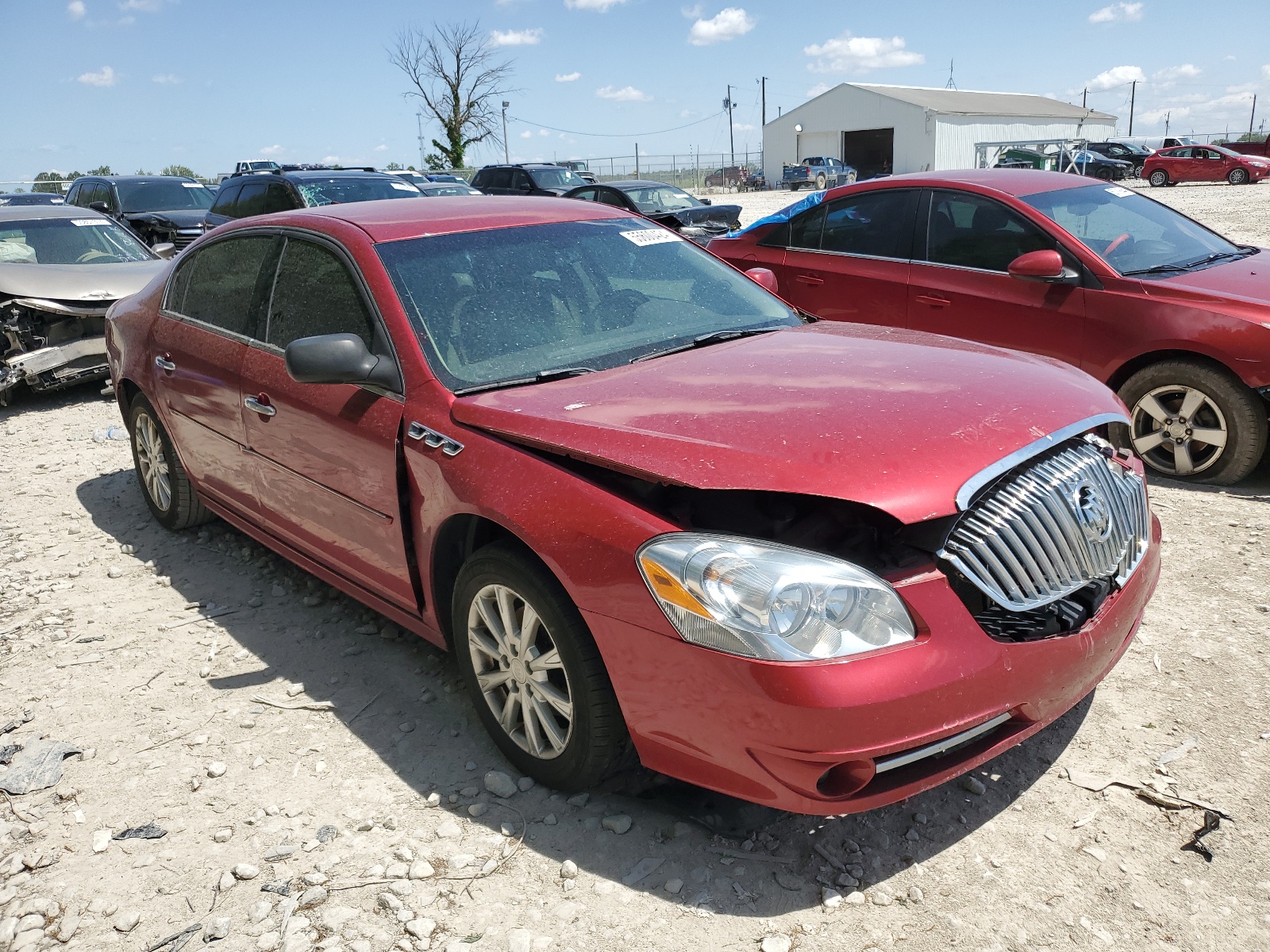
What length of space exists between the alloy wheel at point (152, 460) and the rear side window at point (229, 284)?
31.8 inches

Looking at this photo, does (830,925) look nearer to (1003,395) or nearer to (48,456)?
(1003,395)

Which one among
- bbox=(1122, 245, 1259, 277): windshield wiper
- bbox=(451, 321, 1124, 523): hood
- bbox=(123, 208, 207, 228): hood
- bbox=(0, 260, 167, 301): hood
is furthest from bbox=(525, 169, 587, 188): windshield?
bbox=(451, 321, 1124, 523): hood

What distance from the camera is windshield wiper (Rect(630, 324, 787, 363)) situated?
132 inches

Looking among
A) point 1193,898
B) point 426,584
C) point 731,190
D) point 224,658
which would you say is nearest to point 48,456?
point 224,658

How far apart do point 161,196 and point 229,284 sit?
47.5 ft

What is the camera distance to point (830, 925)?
237cm

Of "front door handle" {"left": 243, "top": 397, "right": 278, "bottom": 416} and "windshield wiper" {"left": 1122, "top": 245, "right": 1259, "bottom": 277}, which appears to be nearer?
"front door handle" {"left": 243, "top": 397, "right": 278, "bottom": 416}

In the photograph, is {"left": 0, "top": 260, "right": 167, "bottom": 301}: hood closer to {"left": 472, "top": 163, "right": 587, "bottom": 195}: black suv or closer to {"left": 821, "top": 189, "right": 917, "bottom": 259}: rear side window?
{"left": 821, "top": 189, "right": 917, "bottom": 259}: rear side window

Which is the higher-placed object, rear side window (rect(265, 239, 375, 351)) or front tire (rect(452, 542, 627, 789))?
rear side window (rect(265, 239, 375, 351))

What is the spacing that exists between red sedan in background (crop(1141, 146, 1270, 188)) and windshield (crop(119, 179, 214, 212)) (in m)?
32.3

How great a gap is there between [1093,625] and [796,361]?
1.17 metres

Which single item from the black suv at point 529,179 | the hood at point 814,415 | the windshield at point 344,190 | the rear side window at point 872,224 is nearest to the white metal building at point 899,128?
the black suv at point 529,179

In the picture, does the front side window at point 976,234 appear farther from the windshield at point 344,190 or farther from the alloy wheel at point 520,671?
the windshield at point 344,190

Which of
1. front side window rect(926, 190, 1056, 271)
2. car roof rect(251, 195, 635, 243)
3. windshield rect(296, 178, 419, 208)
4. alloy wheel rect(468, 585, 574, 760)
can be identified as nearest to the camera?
alloy wheel rect(468, 585, 574, 760)
